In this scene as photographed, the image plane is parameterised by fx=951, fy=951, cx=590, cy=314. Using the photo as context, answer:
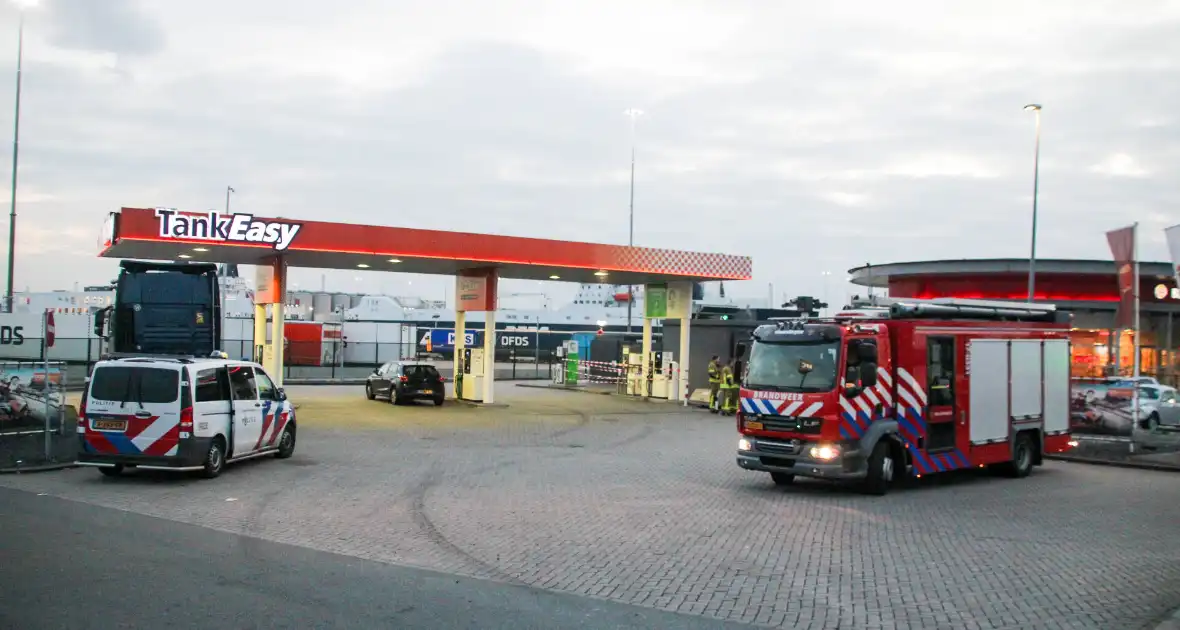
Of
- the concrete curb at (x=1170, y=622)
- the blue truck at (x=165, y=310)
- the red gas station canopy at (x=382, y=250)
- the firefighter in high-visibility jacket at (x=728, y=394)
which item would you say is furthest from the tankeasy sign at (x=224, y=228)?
the concrete curb at (x=1170, y=622)

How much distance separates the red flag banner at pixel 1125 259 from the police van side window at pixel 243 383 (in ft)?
60.7

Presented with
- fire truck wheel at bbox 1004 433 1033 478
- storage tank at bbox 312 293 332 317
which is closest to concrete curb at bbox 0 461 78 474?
fire truck wheel at bbox 1004 433 1033 478

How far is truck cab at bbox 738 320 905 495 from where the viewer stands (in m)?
13.3

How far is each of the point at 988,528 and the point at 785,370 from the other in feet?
12.0

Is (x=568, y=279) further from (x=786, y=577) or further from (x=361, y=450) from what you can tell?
(x=786, y=577)

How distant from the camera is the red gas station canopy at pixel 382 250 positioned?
74.5 ft

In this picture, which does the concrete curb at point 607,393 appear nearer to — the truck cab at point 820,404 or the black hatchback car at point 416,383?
the black hatchback car at point 416,383

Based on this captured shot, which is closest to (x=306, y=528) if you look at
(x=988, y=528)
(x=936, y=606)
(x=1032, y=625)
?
(x=936, y=606)

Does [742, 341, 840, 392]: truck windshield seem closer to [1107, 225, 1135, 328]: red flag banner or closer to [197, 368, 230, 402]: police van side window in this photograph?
[197, 368, 230, 402]: police van side window

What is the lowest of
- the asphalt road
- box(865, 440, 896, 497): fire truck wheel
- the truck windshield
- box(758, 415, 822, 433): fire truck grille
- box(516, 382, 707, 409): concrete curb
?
the asphalt road

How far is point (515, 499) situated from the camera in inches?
509

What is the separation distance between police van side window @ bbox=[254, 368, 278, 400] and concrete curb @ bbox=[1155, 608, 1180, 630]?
513 inches

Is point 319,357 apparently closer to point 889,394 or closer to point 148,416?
point 148,416

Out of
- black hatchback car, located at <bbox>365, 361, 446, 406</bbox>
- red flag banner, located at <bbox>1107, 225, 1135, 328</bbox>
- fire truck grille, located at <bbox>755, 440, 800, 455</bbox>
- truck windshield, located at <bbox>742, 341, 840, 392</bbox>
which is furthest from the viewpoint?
black hatchback car, located at <bbox>365, 361, 446, 406</bbox>
